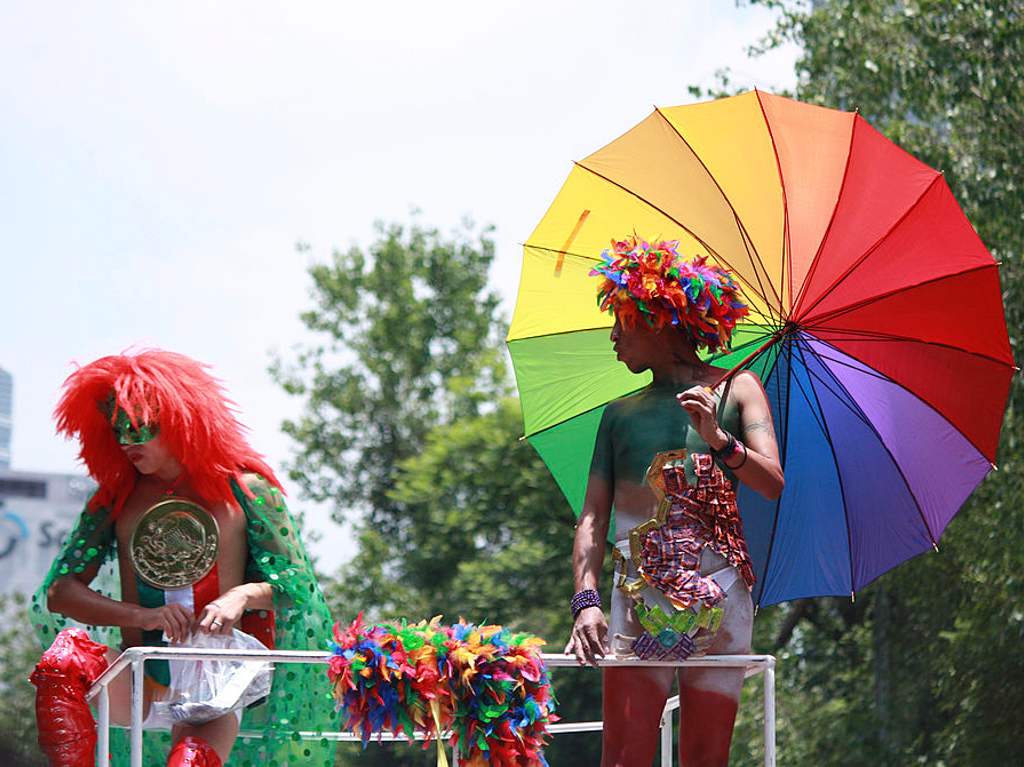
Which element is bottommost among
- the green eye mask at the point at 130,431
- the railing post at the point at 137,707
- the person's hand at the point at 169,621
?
the railing post at the point at 137,707

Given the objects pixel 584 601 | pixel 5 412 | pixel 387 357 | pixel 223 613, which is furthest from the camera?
pixel 5 412

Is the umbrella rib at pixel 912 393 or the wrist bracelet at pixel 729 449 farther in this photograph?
the umbrella rib at pixel 912 393

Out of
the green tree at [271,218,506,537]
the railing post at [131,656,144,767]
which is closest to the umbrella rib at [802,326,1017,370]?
the railing post at [131,656,144,767]

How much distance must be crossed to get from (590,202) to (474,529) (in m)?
17.4

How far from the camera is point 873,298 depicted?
17.1ft

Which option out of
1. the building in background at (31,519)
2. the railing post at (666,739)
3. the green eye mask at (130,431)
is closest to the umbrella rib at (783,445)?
the railing post at (666,739)

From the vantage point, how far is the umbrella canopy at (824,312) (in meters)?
5.18

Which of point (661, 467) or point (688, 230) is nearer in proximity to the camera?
point (661, 467)

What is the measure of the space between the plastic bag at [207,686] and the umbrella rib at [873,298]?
6.31ft

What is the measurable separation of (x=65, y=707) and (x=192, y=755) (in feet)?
1.22

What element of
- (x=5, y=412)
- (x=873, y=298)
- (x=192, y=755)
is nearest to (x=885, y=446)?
(x=873, y=298)

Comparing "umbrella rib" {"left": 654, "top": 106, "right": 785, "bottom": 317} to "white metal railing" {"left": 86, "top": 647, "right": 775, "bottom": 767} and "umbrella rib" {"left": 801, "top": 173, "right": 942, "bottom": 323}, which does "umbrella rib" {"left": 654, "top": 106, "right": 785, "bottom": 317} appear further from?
"white metal railing" {"left": 86, "top": 647, "right": 775, "bottom": 767}

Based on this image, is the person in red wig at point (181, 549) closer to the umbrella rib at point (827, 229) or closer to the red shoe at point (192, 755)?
the red shoe at point (192, 755)

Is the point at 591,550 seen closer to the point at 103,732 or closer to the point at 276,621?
the point at 276,621
